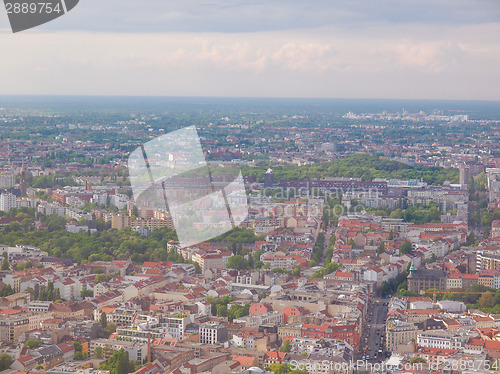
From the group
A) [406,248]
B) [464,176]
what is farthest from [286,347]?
[464,176]

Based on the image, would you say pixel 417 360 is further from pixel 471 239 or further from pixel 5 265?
pixel 471 239

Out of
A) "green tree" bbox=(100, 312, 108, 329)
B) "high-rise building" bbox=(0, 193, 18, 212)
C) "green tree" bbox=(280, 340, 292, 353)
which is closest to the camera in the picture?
"green tree" bbox=(280, 340, 292, 353)


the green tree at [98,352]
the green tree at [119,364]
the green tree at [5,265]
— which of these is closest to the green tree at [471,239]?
the green tree at [5,265]

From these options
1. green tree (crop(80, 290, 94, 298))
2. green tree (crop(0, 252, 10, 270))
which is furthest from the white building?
green tree (crop(80, 290, 94, 298))

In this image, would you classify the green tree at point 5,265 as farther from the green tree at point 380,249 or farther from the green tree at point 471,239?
the green tree at point 471,239

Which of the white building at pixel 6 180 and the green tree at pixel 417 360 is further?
the white building at pixel 6 180

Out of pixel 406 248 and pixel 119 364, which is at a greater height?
pixel 119 364

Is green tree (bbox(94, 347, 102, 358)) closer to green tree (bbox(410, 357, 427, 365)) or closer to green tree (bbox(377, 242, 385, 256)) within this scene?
green tree (bbox(410, 357, 427, 365))

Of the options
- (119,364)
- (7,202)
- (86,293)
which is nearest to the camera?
(119,364)

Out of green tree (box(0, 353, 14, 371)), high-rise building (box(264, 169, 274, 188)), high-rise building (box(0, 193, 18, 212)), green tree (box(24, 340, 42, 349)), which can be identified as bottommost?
high-rise building (box(264, 169, 274, 188))

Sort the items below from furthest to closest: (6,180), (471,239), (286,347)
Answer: (6,180) < (471,239) < (286,347)
